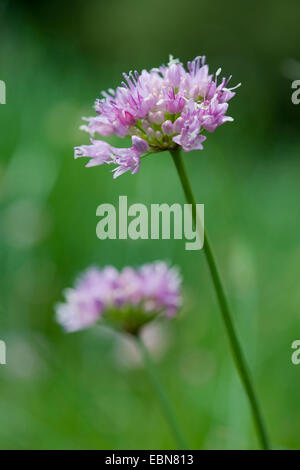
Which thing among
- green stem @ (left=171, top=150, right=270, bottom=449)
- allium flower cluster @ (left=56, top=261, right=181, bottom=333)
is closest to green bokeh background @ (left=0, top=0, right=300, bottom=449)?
allium flower cluster @ (left=56, top=261, right=181, bottom=333)

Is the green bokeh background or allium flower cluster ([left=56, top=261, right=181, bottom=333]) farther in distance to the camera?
the green bokeh background

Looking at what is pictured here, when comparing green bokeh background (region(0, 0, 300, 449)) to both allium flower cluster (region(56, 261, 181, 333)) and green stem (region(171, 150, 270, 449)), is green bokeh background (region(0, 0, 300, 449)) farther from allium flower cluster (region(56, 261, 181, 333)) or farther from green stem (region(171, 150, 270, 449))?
green stem (region(171, 150, 270, 449))

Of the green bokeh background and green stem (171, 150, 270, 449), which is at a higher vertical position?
the green bokeh background

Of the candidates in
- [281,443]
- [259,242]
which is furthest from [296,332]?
[259,242]

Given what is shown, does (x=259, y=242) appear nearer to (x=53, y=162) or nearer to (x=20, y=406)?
(x=53, y=162)

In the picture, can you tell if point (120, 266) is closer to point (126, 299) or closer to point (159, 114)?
point (126, 299)

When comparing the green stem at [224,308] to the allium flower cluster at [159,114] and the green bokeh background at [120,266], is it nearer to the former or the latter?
the allium flower cluster at [159,114]
